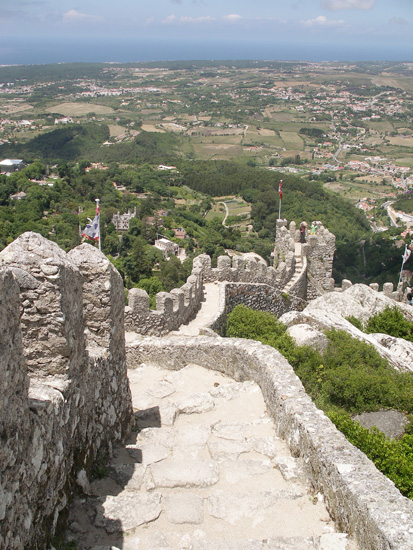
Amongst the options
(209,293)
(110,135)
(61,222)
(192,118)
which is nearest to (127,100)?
(192,118)

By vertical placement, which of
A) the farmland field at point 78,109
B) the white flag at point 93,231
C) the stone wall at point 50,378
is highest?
the stone wall at point 50,378

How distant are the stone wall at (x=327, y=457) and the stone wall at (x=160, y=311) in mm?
2547

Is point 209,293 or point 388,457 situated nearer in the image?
point 388,457

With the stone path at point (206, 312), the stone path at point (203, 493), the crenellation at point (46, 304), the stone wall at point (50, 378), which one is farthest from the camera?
the stone path at point (206, 312)

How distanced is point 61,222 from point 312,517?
128 feet

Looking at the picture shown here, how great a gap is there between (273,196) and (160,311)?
54.4m

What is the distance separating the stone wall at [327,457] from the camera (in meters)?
3.59

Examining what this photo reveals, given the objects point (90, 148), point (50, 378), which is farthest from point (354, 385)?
point (90, 148)

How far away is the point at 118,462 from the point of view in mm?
5086

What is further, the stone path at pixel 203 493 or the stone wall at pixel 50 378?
the stone path at pixel 203 493

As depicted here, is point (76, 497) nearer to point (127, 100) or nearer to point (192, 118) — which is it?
point (192, 118)

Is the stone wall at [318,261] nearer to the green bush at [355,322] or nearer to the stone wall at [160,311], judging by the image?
the green bush at [355,322]

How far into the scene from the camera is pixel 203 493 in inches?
183

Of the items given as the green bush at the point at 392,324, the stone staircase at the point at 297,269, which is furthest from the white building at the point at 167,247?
the green bush at the point at 392,324
